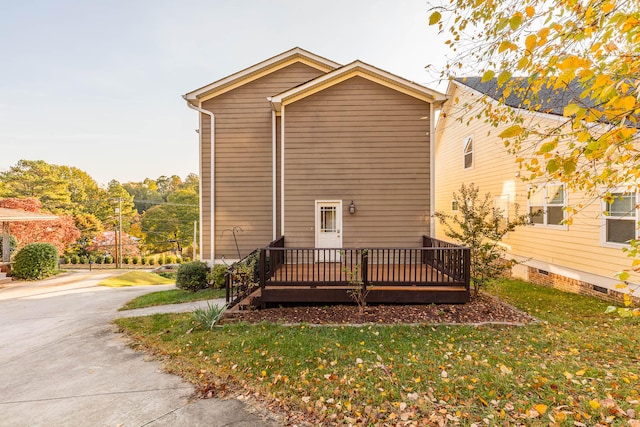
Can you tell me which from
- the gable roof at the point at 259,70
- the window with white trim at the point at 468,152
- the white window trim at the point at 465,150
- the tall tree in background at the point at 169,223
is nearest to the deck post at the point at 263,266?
the gable roof at the point at 259,70

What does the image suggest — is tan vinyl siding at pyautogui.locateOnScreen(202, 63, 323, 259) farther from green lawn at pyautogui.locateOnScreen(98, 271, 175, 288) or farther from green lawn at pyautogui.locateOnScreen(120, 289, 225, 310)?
green lawn at pyautogui.locateOnScreen(98, 271, 175, 288)

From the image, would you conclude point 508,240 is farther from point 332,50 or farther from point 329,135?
point 332,50

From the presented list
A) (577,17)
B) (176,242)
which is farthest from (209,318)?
(176,242)

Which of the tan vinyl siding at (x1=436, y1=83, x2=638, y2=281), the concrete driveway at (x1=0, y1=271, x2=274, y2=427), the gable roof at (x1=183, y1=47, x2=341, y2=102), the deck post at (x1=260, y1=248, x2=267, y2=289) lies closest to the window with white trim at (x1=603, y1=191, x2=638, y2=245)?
the tan vinyl siding at (x1=436, y1=83, x2=638, y2=281)

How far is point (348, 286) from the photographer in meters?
5.52

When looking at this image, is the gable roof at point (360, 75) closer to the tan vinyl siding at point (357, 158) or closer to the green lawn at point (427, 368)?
the tan vinyl siding at point (357, 158)

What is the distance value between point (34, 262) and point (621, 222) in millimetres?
20222

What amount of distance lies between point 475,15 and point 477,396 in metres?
4.12

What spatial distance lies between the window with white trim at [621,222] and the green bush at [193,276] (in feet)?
36.0

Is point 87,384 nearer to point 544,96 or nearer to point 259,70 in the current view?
point 259,70

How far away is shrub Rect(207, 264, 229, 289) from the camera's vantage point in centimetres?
838

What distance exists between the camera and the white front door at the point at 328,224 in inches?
313

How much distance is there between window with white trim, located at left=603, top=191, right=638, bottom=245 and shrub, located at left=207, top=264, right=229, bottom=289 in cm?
1018

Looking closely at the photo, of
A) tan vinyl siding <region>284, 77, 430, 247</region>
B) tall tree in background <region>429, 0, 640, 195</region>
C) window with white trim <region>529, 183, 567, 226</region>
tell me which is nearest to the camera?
tall tree in background <region>429, 0, 640, 195</region>
